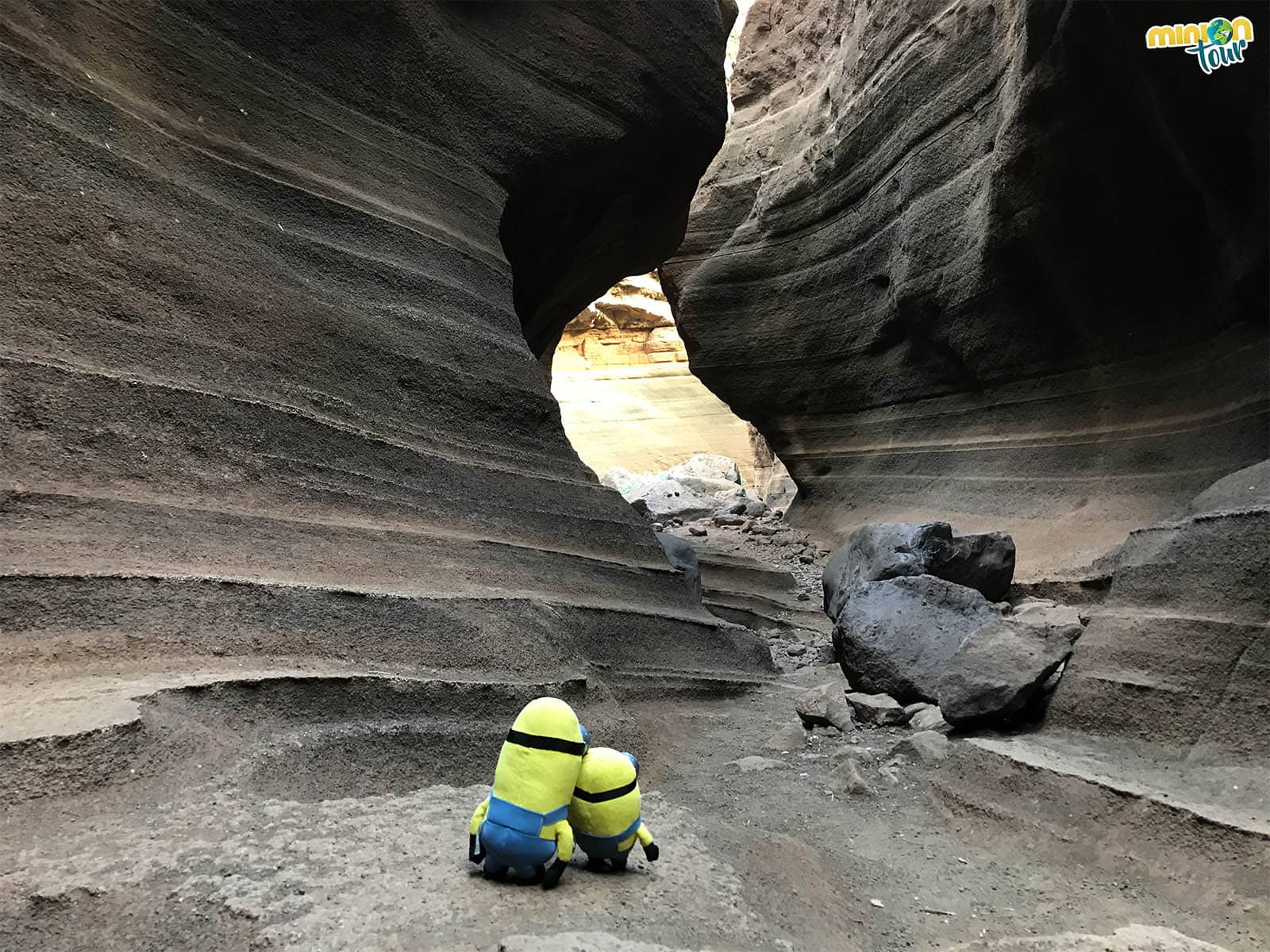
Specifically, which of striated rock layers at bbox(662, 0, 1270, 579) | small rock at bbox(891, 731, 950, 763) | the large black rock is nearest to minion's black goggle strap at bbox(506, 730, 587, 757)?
small rock at bbox(891, 731, 950, 763)

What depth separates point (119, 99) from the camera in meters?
3.67

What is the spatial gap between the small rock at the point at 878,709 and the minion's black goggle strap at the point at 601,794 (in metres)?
2.23

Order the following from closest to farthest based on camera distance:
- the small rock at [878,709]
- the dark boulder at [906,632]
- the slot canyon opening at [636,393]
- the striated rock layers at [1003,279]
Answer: the small rock at [878,709]
the dark boulder at [906,632]
the striated rock layers at [1003,279]
the slot canyon opening at [636,393]

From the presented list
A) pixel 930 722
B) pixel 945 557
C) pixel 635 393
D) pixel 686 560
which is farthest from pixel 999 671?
pixel 635 393

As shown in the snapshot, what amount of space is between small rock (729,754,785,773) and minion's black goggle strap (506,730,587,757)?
171cm

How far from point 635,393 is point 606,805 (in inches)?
1167

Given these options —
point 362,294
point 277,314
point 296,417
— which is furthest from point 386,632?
point 362,294

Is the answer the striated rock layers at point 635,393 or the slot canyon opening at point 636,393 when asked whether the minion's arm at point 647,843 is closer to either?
the slot canyon opening at point 636,393

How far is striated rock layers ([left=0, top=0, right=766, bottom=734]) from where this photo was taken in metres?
2.86

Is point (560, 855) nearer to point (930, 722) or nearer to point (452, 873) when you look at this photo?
point (452, 873)

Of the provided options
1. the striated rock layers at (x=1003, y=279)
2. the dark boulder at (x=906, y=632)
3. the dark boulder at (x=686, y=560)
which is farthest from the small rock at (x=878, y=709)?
the striated rock layers at (x=1003, y=279)

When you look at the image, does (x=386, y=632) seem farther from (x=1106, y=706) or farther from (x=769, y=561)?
(x=769, y=561)

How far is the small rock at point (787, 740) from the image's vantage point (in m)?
3.80

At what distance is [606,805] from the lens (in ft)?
6.81
